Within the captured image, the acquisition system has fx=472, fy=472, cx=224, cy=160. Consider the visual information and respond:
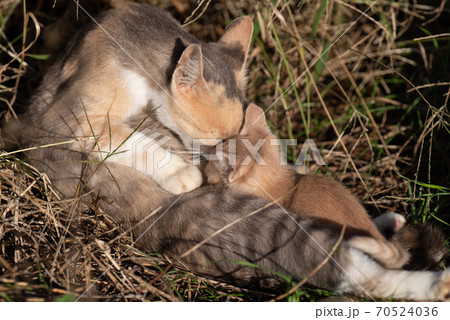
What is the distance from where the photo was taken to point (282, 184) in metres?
2.86

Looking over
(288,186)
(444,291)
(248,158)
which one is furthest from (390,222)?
(248,158)

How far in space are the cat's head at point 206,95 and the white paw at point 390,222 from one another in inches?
41.4

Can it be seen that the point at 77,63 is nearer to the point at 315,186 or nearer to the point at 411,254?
the point at 315,186

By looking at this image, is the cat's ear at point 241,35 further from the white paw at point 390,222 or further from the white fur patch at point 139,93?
the white paw at point 390,222

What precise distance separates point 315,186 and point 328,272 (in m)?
0.64

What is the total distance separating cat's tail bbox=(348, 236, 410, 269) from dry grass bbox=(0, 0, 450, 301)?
354mm

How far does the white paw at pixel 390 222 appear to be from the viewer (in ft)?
9.34

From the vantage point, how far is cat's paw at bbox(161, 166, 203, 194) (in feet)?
8.84

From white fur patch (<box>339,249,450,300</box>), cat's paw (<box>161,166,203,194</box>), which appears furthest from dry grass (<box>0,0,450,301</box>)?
cat's paw (<box>161,166,203,194</box>)

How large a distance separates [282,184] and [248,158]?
10.6 inches

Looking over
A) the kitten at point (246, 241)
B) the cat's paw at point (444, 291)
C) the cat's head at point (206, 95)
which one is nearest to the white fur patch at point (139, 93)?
the cat's head at point (206, 95)

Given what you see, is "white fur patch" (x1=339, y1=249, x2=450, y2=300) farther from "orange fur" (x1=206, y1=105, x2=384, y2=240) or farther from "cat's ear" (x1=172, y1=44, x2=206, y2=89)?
"cat's ear" (x1=172, y1=44, x2=206, y2=89)

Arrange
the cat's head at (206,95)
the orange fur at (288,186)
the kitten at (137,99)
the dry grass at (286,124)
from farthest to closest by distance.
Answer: the kitten at (137,99) < the cat's head at (206,95) < the orange fur at (288,186) < the dry grass at (286,124)

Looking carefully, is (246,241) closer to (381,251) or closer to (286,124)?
(381,251)
